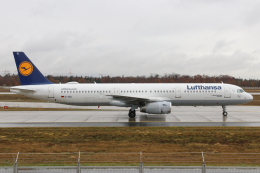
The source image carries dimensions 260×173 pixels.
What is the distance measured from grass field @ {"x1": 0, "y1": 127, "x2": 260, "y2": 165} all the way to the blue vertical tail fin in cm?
981

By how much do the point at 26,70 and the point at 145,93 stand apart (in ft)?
46.6

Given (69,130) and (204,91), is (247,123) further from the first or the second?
(69,130)

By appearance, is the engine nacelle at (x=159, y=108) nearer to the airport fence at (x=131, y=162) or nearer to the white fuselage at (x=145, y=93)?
the white fuselage at (x=145, y=93)

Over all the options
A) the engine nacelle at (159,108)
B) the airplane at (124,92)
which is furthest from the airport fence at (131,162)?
the airplane at (124,92)

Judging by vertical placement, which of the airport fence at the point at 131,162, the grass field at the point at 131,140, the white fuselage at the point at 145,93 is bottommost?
the grass field at the point at 131,140

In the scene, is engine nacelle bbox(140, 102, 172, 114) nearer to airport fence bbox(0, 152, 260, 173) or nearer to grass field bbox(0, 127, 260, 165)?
grass field bbox(0, 127, 260, 165)

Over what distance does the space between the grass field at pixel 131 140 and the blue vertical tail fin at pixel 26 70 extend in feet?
32.2

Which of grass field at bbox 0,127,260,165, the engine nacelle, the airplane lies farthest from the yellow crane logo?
the engine nacelle

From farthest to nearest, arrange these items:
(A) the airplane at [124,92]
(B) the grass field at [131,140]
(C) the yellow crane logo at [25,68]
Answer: (C) the yellow crane logo at [25,68] < (A) the airplane at [124,92] < (B) the grass field at [131,140]

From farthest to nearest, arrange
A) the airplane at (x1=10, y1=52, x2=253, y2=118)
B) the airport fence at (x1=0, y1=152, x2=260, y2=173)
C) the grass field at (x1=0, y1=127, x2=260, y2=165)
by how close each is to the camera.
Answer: the airplane at (x1=10, y1=52, x2=253, y2=118)
the grass field at (x1=0, y1=127, x2=260, y2=165)
the airport fence at (x1=0, y1=152, x2=260, y2=173)

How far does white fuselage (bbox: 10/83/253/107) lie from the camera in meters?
28.2

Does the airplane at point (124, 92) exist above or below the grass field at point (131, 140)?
above

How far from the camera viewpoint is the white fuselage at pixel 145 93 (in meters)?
28.2

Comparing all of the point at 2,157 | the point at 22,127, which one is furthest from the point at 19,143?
the point at 22,127
